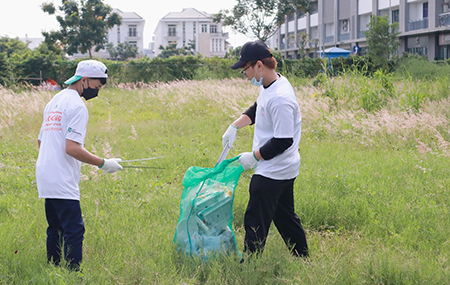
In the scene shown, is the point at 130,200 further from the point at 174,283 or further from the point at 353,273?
the point at 353,273

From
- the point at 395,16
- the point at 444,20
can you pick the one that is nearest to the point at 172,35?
the point at 395,16

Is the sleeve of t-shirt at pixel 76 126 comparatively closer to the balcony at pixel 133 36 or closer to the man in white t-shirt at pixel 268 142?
the man in white t-shirt at pixel 268 142

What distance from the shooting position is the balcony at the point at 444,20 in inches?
1535

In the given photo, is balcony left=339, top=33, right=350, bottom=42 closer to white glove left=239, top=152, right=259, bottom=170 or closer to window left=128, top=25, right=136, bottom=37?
white glove left=239, top=152, right=259, bottom=170

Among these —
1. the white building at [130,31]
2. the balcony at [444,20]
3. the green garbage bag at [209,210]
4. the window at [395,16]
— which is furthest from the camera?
the white building at [130,31]

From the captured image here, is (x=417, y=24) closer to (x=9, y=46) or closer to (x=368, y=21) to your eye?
(x=368, y=21)

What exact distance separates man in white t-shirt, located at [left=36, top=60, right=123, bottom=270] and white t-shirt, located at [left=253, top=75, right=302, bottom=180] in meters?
1.15

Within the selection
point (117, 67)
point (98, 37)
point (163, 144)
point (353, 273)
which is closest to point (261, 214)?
point (353, 273)

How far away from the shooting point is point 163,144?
28.3 feet

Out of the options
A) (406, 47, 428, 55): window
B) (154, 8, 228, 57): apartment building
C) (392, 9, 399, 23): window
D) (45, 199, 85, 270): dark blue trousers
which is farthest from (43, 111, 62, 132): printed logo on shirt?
(154, 8, 228, 57): apartment building

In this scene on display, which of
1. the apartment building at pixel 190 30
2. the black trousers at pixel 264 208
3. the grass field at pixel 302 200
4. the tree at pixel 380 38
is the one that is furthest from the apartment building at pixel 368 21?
the apartment building at pixel 190 30

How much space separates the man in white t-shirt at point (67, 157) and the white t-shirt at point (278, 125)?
1151 mm

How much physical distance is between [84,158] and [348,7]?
179 ft

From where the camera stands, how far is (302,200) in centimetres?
486
